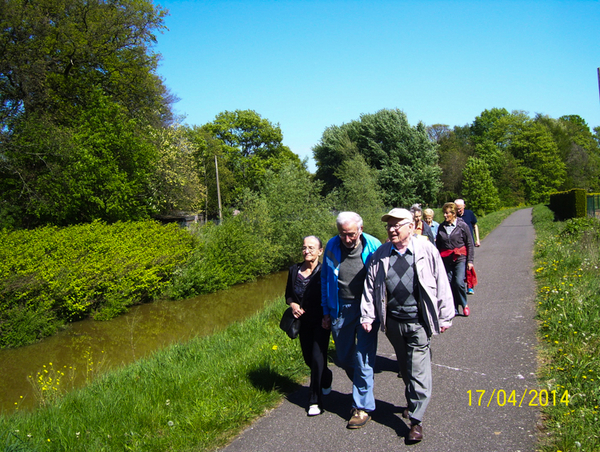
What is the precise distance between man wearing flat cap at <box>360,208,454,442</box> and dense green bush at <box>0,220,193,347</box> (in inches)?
450

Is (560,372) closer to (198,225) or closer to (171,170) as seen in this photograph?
(198,225)

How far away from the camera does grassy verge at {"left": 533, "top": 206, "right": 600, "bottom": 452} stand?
3791 mm

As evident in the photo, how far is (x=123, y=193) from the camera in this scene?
887 inches

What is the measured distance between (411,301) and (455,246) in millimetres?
4032

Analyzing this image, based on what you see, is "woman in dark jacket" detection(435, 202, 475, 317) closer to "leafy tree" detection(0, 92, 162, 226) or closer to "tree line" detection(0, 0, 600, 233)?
"tree line" detection(0, 0, 600, 233)

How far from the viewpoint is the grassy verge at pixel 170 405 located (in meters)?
4.29

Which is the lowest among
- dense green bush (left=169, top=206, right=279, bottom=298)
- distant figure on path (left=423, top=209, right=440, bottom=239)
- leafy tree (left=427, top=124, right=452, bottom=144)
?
dense green bush (left=169, top=206, right=279, bottom=298)

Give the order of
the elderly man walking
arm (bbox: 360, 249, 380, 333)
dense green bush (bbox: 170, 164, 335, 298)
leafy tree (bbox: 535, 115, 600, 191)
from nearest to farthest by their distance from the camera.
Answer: arm (bbox: 360, 249, 380, 333), the elderly man walking, dense green bush (bbox: 170, 164, 335, 298), leafy tree (bbox: 535, 115, 600, 191)

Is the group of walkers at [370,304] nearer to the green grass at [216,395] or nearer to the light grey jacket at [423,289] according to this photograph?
the light grey jacket at [423,289]

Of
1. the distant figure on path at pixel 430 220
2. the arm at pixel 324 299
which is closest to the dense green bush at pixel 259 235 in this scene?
the distant figure on path at pixel 430 220

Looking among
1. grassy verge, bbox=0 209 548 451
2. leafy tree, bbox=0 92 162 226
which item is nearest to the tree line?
leafy tree, bbox=0 92 162 226

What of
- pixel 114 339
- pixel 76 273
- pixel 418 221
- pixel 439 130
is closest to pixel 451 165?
pixel 439 130

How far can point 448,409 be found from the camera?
4500 millimetres

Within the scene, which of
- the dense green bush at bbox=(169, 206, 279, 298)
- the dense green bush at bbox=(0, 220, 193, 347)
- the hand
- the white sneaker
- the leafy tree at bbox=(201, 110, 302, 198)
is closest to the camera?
the white sneaker
